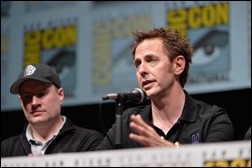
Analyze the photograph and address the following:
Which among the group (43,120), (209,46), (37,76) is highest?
(209,46)

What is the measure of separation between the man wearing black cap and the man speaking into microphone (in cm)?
29

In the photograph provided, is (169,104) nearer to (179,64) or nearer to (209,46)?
(179,64)

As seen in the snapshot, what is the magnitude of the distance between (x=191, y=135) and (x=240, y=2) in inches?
58.7

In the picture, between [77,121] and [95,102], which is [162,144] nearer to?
[95,102]

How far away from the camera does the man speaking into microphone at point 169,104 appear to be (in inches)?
100

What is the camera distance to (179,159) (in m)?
1.48

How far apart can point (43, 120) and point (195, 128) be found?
81cm

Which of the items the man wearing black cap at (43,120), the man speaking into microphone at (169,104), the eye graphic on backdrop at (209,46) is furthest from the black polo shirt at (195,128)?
the eye graphic on backdrop at (209,46)

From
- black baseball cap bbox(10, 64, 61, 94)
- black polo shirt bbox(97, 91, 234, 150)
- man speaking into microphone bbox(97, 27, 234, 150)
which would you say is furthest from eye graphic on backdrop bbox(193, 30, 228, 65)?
black baseball cap bbox(10, 64, 61, 94)

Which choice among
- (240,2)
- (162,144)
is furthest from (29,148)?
(240,2)

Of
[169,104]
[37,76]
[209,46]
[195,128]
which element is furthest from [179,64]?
[209,46]

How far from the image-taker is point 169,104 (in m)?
2.68

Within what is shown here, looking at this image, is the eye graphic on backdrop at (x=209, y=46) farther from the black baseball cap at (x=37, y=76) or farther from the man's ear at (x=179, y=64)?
the black baseball cap at (x=37, y=76)

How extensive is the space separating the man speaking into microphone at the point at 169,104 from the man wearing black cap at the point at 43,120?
0.29 metres
